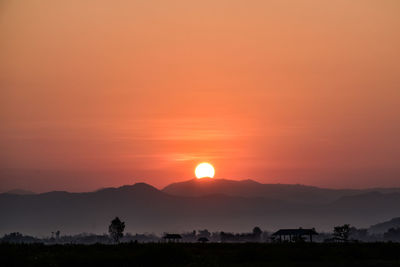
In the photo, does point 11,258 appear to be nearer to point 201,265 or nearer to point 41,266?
point 41,266

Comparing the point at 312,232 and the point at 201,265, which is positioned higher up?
the point at 312,232

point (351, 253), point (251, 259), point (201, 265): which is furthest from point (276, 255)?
point (201, 265)

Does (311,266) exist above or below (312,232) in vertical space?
below

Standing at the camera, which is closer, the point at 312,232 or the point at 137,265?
the point at 137,265

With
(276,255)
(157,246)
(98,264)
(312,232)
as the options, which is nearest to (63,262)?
(98,264)

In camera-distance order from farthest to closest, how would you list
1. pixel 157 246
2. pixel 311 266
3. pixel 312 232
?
pixel 312 232, pixel 157 246, pixel 311 266

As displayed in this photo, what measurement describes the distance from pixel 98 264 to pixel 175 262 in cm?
746

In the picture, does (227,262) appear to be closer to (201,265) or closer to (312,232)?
(201,265)

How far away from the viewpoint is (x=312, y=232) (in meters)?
134

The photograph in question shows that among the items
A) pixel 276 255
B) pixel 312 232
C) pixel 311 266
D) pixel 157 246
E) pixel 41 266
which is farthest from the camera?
pixel 312 232

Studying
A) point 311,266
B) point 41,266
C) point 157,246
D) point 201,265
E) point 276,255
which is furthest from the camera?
point 276,255

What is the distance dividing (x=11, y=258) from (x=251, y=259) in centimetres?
2504

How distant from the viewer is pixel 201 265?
5606 centimetres

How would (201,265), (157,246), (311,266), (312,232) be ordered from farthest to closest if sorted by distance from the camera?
(312,232) < (157,246) < (311,266) < (201,265)
